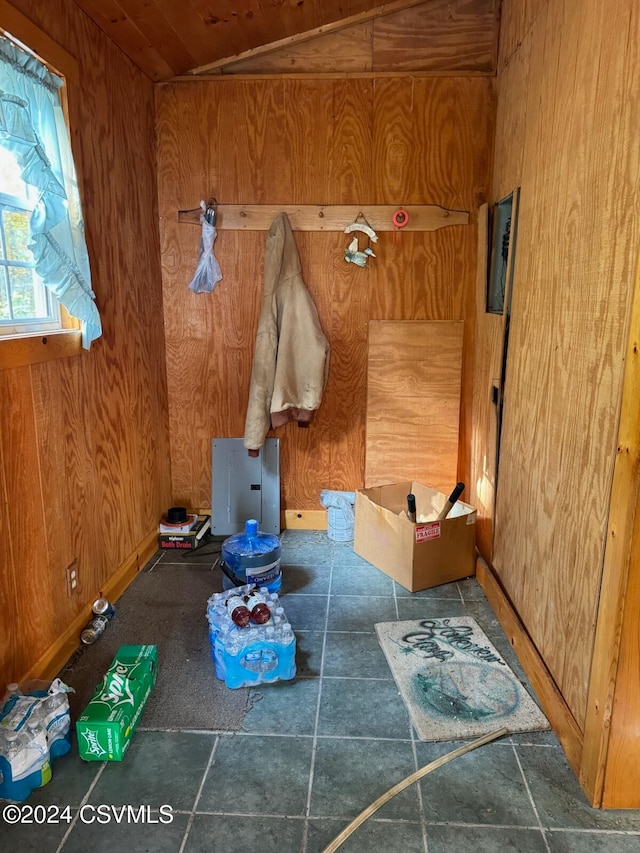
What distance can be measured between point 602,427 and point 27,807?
1.85 meters

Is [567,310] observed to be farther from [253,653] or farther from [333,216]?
[333,216]

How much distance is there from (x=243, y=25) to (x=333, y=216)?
0.95 metres

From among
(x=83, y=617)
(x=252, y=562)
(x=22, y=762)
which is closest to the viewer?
(x=22, y=762)

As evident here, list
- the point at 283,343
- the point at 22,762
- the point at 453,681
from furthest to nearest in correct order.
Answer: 1. the point at 283,343
2. the point at 453,681
3. the point at 22,762

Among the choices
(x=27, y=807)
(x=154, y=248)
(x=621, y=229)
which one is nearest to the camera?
(x=621, y=229)

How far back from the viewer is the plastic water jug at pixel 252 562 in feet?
8.84

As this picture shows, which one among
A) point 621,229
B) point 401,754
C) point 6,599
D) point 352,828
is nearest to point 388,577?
point 401,754

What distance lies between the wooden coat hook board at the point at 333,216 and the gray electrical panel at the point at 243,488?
47.3 inches

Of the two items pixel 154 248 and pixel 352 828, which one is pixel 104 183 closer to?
pixel 154 248

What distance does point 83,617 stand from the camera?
2.39 meters

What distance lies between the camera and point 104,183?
101 inches

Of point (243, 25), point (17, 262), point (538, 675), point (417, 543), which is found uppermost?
point (243, 25)

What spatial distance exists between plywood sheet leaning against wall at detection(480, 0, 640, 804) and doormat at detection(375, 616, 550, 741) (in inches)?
7.8

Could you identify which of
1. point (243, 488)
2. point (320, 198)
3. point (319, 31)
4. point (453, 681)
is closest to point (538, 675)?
point (453, 681)
